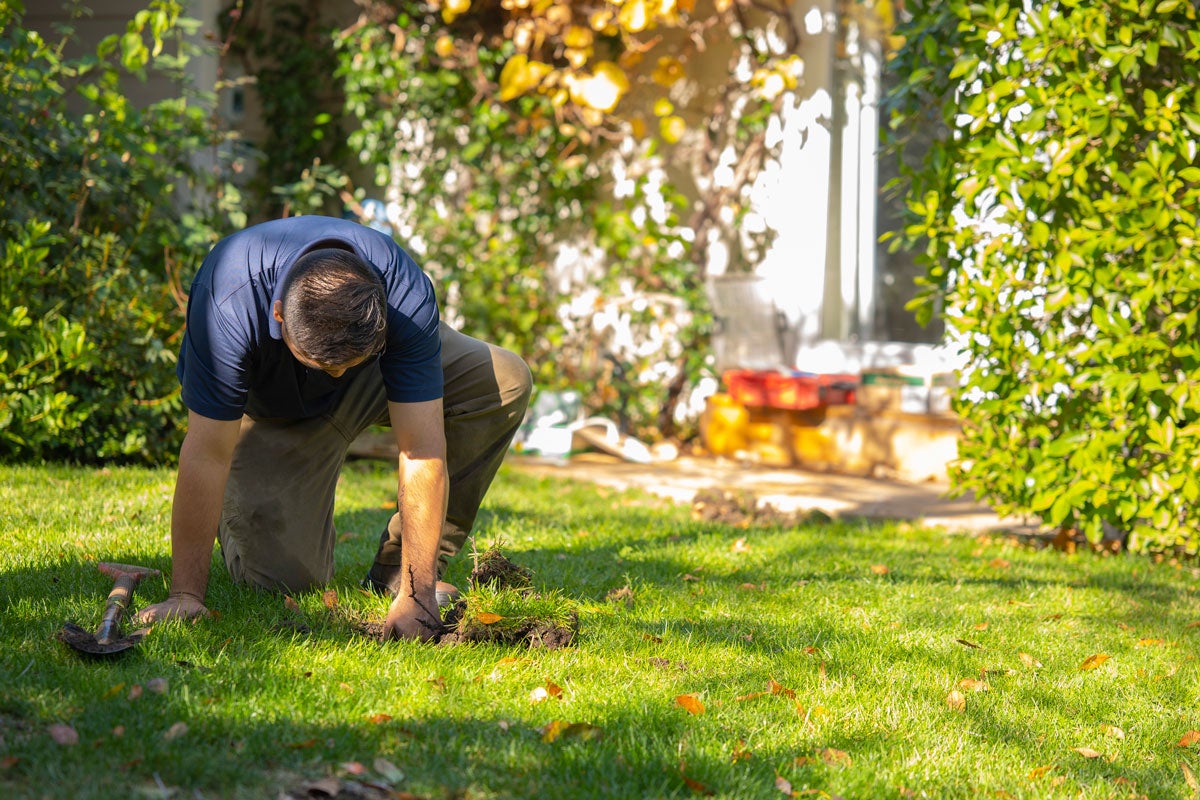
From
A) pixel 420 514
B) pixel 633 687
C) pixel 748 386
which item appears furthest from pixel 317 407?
pixel 748 386

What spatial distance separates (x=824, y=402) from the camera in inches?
305

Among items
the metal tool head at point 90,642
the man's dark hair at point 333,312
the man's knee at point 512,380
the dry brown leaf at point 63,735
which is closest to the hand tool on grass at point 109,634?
the metal tool head at point 90,642

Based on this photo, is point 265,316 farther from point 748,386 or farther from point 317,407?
point 748,386

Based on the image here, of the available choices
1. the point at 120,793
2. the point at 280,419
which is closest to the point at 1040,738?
the point at 120,793

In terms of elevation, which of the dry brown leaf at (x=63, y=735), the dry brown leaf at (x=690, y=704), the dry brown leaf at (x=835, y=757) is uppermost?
the dry brown leaf at (x=63, y=735)

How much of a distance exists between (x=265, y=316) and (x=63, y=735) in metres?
1.18

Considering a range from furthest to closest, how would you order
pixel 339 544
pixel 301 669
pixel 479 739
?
pixel 339 544, pixel 301 669, pixel 479 739

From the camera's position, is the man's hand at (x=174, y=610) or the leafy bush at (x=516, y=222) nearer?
the man's hand at (x=174, y=610)

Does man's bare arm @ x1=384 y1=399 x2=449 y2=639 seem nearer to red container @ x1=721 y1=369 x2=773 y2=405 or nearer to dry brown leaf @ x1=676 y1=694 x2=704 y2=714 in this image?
dry brown leaf @ x1=676 y1=694 x2=704 y2=714

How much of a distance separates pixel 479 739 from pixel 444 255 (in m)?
5.79

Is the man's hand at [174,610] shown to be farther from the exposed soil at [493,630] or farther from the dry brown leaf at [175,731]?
the dry brown leaf at [175,731]

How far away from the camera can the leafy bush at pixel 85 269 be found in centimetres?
538

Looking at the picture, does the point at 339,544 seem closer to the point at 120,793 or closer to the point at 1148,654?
the point at 120,793

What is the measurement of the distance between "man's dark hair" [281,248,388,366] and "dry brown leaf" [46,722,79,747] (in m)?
0.95
